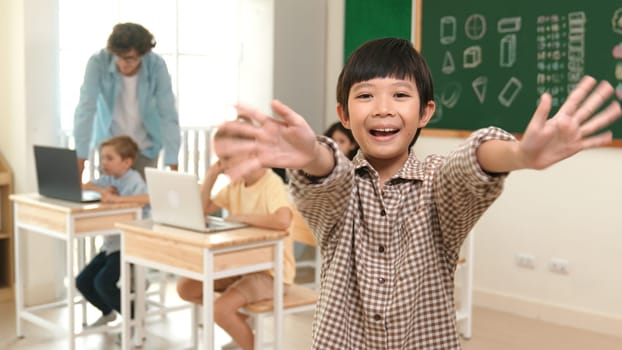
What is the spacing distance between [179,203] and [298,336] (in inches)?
53.3

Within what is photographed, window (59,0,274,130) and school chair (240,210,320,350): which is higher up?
window (59,0,274,130)

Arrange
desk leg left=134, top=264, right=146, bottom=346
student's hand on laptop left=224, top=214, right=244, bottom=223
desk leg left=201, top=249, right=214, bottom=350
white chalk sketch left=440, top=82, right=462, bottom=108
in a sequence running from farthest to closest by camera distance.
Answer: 1. white chalk sketch left=440, top=82, right=462, bottom=108
2. desk leg left=134, top=264, right=146, bottom=346
3. student's hand on laptop left=224, top=214, right=244, bottom=223
4. desk leg left=201, top=249, right=214, bottom=350

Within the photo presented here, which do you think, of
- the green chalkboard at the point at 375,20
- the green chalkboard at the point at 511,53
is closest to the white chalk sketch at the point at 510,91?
the green chalkboard at the point at 511,53

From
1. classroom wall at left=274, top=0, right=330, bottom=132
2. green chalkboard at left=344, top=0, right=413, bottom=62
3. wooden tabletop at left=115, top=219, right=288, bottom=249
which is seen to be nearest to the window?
classroom wall at left=274, top=0, right=330, bottom=132

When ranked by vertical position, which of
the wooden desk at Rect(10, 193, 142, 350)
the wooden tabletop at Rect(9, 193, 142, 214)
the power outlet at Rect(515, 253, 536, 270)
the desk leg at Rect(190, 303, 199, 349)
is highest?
the wooden tabletop at Rect(9, 193, 142, 214)

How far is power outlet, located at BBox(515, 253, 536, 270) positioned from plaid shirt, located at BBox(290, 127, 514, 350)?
3.50m

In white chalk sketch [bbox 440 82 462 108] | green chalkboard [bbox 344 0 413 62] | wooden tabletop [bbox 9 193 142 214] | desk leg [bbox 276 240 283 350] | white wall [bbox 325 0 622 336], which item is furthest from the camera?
green chalkboard [bbox 344 0 413 62]

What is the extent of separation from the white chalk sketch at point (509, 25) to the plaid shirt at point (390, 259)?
11.7 ft

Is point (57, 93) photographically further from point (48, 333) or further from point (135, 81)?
point (48, 333)

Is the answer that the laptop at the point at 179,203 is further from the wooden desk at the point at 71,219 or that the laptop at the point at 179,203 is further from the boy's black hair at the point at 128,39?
the boy's black hair at the point at 128,39

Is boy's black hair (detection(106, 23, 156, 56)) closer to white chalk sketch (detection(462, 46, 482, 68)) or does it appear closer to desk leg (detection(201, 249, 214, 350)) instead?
desk leg (detection(201, 249, 214, 350))

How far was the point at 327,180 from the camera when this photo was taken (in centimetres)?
113

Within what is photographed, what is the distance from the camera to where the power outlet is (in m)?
4.62

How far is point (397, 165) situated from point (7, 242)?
156 inches
